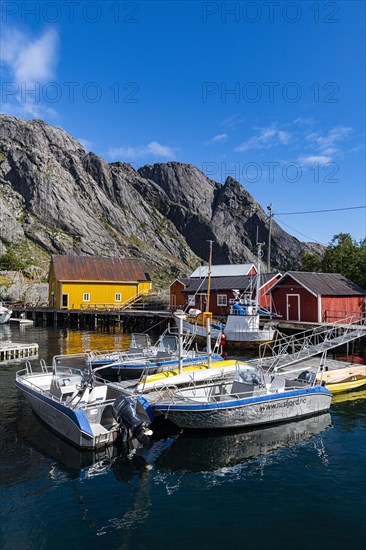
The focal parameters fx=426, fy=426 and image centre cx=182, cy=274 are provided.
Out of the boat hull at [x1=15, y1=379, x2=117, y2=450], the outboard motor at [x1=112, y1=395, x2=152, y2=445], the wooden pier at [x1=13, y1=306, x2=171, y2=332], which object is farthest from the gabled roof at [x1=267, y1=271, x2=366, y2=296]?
the boat hull at [x1=15, y1=379, x2=117, y2=450]

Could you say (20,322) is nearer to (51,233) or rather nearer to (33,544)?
(33,544)

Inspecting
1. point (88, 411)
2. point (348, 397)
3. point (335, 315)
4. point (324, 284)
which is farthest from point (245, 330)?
point (88, 411)

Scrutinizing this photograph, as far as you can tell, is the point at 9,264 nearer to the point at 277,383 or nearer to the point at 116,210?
the point at 116,210

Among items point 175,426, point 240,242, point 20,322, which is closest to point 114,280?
point 20,322

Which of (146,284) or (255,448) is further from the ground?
(146,284)

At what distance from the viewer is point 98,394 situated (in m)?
15.2

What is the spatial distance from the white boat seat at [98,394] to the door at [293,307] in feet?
85.7

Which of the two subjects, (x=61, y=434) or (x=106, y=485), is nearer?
(x=106, y=485)

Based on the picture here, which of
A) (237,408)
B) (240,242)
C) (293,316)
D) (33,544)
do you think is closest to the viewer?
(33,544)

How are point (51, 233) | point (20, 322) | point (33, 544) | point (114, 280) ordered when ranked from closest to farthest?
point (33, 544), point (20, 322), point (114, 280), point (51, 233)

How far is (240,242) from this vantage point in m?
163

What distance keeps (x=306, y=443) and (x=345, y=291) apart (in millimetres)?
27386

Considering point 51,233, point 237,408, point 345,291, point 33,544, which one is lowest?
point 33,544

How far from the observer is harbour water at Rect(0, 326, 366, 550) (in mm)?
8523
